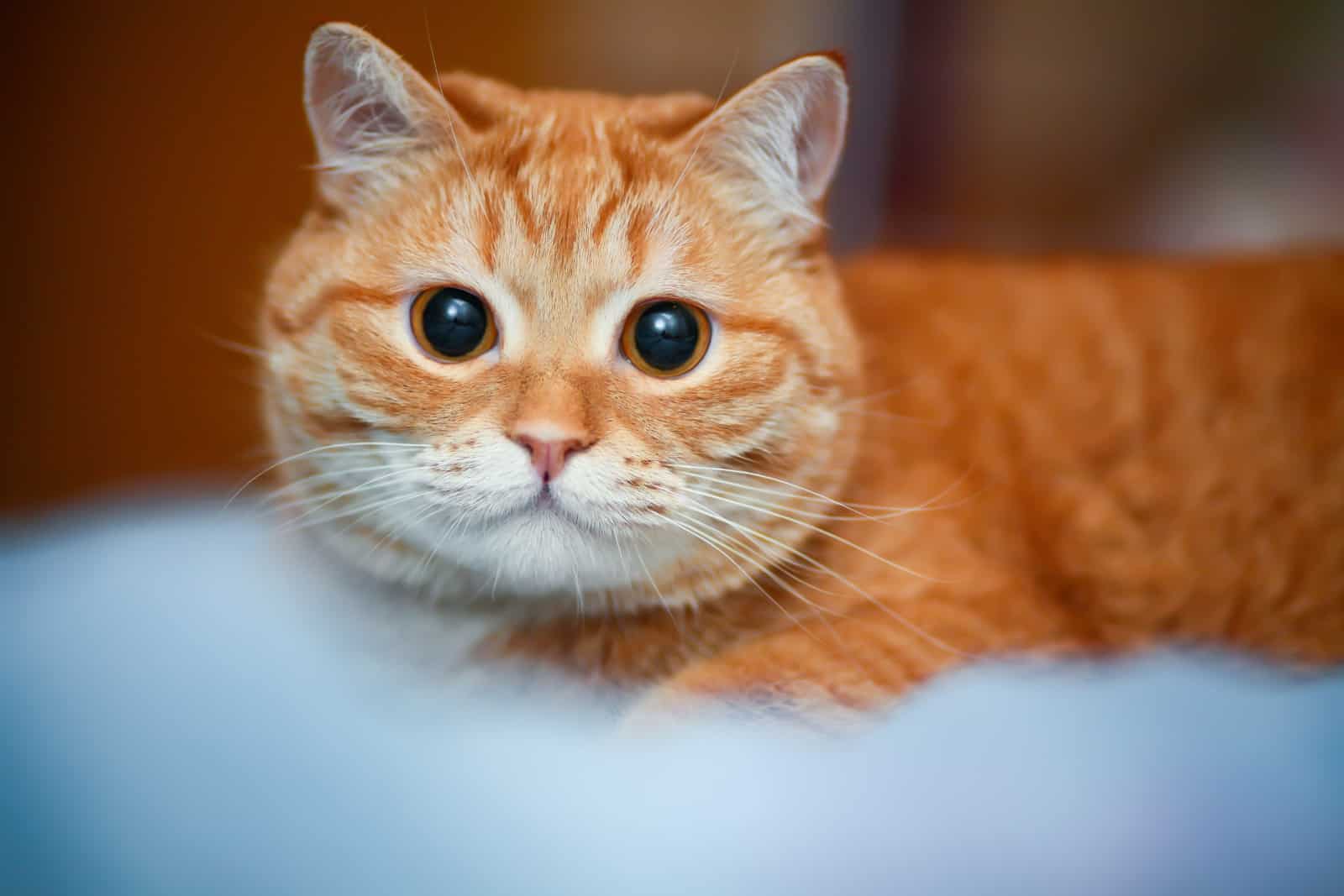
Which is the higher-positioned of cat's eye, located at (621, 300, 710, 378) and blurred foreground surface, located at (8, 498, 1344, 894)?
cat's eye, located at (621, 300, 710, 378)

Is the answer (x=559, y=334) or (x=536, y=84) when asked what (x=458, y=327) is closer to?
(x=559, y=334)

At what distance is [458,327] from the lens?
928 mm

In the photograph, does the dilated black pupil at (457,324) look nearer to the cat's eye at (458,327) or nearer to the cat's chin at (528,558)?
the cat's eye at (458,327)

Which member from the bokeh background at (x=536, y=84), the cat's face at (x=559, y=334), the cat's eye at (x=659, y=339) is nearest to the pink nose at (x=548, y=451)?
the cat's face at (x=559, y=334)

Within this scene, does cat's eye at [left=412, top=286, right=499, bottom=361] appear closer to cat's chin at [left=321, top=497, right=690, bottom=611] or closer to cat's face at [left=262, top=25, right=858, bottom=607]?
cat's face at [left=262, top=25, right=858, bottom=607]

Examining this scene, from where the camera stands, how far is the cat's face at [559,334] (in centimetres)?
89

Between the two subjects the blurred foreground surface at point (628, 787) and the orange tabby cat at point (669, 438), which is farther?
the orange tabby cat at point (669, 438)

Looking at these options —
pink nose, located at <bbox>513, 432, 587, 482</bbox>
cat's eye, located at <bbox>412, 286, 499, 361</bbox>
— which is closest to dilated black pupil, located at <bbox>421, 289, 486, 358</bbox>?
cat's eye, located at <bbox>412, 286, 499, 361</bbox>

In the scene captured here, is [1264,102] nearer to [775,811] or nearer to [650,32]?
[650,32]

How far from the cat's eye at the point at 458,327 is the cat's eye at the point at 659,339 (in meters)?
0.13

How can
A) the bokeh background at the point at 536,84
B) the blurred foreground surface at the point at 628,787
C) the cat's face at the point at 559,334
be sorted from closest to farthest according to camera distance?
the blurred foreground surface at the point at 628,787, the cat's face at the point at 559,334, the bokeh background at the point at 536,84

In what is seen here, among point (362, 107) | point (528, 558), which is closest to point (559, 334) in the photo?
point (528, 558)

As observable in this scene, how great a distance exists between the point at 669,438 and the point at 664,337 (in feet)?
0.32

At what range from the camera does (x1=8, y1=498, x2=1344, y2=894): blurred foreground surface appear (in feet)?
2.48
